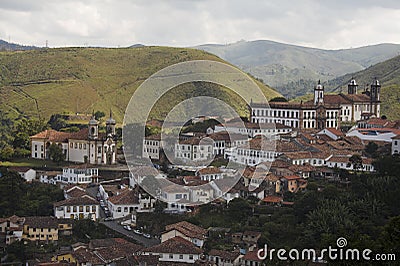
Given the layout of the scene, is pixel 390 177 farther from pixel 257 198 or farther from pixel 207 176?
pixel 207 176

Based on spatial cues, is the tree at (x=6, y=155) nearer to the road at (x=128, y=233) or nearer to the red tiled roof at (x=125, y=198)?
the road at (x=128, y=233)

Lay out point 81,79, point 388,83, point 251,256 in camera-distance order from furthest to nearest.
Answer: point 388,83 < point 81,79 < point 251,256

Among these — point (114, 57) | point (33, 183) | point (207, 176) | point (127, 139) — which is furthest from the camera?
point (114, 57)

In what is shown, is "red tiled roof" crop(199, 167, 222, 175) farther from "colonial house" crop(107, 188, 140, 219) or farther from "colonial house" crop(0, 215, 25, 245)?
"colonial house" crop(0, 215, 25, 245)

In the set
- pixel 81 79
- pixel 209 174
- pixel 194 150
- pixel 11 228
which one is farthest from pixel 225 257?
pixel 81 79

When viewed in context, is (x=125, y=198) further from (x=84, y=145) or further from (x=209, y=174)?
(x=84, y=145)

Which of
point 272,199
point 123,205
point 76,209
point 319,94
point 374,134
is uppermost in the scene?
point 319,94

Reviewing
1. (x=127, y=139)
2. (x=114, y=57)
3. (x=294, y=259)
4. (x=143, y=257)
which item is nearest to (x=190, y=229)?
(x=143, y=257)
